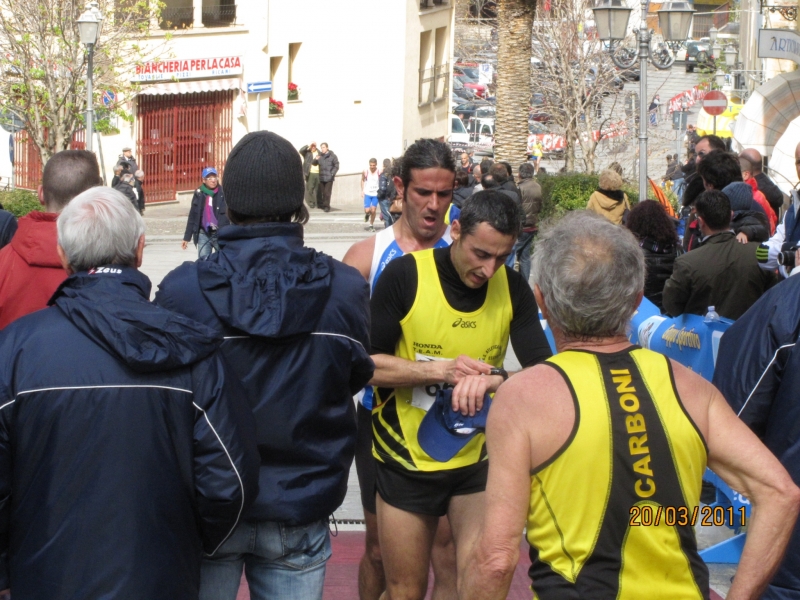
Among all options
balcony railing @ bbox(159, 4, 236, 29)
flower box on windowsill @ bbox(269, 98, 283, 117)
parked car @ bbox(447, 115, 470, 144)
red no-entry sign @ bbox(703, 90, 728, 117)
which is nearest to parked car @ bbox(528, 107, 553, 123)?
parked car @ bbox(447, 115, 470, 144)

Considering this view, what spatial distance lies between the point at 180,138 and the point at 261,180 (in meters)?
28.7

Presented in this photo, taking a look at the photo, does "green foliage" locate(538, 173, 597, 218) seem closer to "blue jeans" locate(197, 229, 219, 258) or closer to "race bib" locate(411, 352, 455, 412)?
"blue jeans" locate(197, 229, 219, 258)

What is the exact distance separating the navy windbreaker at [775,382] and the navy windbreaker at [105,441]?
140cm

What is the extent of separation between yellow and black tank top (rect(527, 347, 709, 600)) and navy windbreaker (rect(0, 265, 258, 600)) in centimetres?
80

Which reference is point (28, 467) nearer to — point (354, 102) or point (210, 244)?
point (210, 244)

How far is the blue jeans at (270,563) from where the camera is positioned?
289cm

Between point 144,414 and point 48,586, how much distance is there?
47 centimetres

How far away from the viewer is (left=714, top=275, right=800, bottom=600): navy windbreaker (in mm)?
2842

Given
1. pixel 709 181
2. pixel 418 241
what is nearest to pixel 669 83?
pixel 709 181

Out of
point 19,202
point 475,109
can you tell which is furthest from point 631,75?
point 19,202

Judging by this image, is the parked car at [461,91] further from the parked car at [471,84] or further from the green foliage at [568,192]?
the green foliage at [568,192]

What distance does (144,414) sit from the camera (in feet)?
8.29

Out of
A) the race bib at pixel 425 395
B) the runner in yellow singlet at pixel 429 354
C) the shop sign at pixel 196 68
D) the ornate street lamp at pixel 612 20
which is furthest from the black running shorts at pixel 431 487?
the shop sign at pixel 196 68

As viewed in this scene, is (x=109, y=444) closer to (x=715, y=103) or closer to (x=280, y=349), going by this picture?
(x=280, y=349)
